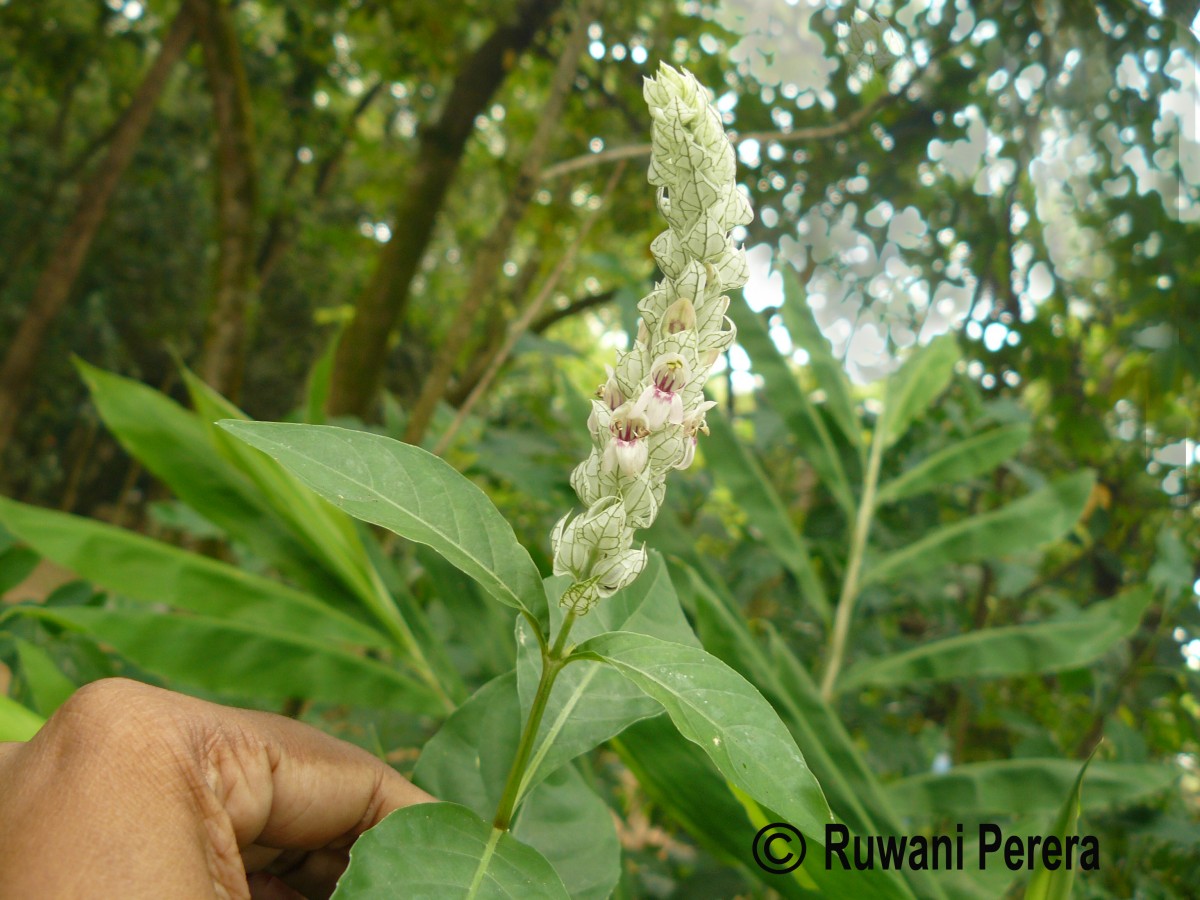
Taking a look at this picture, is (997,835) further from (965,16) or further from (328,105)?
(328,105)

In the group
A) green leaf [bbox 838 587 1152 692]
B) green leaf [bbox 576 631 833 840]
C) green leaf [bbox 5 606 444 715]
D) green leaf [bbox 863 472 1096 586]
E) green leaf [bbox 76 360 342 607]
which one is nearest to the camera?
green leaf [bbox 576 631 833 840]

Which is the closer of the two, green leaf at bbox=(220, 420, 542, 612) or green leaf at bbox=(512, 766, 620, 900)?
green leaf at bbox=(220, 420, 542, 612)

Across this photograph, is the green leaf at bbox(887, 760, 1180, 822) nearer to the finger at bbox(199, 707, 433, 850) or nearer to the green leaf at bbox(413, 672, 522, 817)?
the green leaf at bbox(413, 672, 522, 817)

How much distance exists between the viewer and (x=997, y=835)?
4.32 ft

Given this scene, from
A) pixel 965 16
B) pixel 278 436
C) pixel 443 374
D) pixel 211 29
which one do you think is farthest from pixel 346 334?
pixel 278 436

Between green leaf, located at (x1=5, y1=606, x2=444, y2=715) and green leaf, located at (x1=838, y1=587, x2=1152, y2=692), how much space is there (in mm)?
870

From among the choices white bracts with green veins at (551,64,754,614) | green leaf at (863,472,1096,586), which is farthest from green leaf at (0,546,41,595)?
green leaf at (863,472,1096,586)

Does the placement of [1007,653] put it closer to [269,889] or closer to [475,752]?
[475,752]

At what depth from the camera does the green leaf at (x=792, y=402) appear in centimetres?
181

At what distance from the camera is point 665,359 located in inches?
23.6

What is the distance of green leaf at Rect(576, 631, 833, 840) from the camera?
57cm

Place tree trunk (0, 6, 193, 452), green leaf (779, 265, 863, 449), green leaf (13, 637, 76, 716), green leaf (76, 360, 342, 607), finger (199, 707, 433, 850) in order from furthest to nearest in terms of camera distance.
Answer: tree trunk (0, 6, 193, 452)
green leaf (779, 265, 863, 449)
green leaf (76, 360, 342, 607)
green leaf (13, 637, 76, 716)
finger (199, 707, 433, 850)

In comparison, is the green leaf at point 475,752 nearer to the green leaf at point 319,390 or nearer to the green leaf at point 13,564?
the green leaf at point 319,390

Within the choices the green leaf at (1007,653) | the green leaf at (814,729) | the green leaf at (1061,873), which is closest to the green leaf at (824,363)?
the green leaf at (1007,653)
